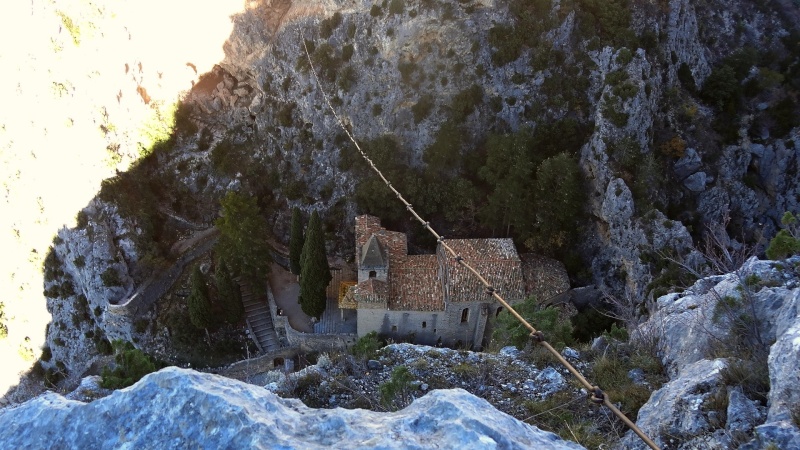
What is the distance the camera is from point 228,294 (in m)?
32.1

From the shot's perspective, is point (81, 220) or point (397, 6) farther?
point (81, 220)

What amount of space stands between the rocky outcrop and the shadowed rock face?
3.61 meters

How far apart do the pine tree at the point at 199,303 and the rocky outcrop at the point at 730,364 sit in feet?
83.6

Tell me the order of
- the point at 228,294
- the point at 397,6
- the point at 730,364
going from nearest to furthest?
the point at 730,364
the point at 228,294
the point at 397,6

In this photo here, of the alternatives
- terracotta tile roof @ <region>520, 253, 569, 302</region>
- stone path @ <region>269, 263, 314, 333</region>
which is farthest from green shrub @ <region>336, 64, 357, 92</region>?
terracotta tile roof @ <region>520, 253, 569, 302</region>

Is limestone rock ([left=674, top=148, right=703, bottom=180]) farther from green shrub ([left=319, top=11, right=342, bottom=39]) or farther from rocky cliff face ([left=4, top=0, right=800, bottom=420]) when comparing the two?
green shrub ([left=319, top=11, right=342, bottom=39])

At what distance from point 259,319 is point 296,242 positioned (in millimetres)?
5977

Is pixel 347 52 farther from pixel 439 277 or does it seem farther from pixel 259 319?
pixel 259 319

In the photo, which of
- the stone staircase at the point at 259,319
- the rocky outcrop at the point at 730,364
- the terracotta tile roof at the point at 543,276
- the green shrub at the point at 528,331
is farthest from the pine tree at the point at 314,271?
the rocky outcrop at the point at 730,364

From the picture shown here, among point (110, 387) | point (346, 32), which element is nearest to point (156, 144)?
point (346, 32)

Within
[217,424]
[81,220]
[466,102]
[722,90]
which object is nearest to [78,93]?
[81,220]

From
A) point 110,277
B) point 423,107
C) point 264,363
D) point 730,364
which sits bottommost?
point 264,363

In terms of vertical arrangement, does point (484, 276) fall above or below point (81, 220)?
below

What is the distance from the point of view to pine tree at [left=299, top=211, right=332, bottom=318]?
2959 cm
